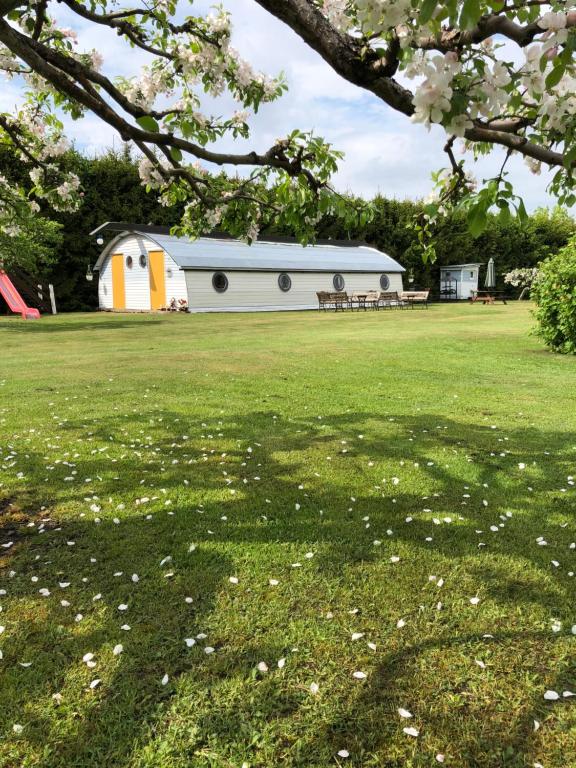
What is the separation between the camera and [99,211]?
33188 mm

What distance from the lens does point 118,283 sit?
32812 millimetres

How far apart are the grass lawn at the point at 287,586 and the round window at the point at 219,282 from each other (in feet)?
78.2

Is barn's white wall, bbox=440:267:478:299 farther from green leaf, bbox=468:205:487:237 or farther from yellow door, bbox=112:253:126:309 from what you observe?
green leaf, bbox=468:205:487:237

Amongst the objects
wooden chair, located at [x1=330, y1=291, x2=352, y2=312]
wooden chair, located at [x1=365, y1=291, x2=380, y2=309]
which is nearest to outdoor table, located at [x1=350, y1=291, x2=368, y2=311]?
wooden chair, located at [x1=365, y1=291, x2=380, y2=309]

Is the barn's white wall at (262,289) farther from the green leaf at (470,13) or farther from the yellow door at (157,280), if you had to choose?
the green leaf at (470,13)

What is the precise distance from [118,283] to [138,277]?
6.07 ft

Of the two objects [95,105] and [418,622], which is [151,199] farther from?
[418,622]

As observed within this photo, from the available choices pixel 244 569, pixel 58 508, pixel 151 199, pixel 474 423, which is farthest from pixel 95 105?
pixel 151 199

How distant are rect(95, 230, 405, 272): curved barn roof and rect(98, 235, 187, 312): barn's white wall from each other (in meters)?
0.43

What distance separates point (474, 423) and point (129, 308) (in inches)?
1151

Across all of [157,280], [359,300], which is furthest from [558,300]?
[157,280]

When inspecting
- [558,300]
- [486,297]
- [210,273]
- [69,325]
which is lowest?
[69,325]

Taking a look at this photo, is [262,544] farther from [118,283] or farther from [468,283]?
[468,283]

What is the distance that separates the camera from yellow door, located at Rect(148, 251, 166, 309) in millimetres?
30484
